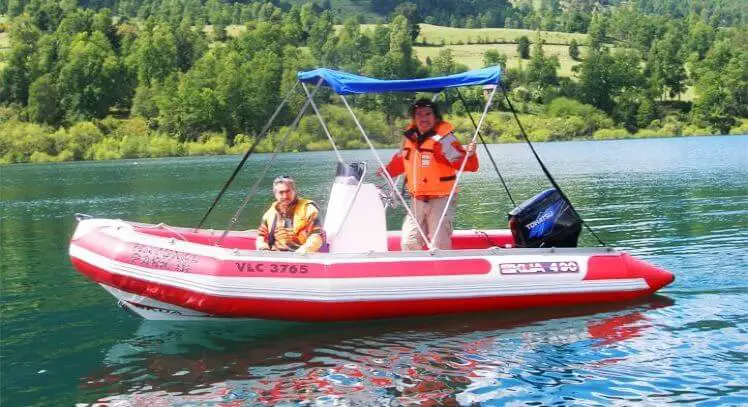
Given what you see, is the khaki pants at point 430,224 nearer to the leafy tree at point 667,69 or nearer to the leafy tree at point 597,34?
the leafy tree at point 667,69

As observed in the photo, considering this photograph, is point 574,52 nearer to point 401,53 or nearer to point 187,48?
point 401,53

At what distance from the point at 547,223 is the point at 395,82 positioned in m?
2.83

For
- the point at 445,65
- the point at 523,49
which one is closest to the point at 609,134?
the point at 445,65

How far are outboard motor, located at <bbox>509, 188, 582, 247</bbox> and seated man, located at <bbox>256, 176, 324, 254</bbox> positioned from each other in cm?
278

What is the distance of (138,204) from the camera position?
96.7 ft

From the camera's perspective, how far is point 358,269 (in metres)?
9.91

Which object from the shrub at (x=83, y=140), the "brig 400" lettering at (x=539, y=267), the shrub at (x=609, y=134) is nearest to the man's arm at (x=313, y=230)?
the "brig 400" lettering at (x=539, y=267)

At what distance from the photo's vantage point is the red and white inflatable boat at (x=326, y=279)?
967 centimetres

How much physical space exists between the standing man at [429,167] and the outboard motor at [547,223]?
109 centimetres

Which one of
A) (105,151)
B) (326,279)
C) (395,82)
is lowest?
(105,151)

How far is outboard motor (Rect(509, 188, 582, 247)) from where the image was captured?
1127 centimetres

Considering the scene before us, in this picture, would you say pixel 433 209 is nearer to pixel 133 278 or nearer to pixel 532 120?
pixel 133 278

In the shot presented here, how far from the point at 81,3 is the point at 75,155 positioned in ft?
418

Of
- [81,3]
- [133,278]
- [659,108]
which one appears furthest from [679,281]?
[81,3]
